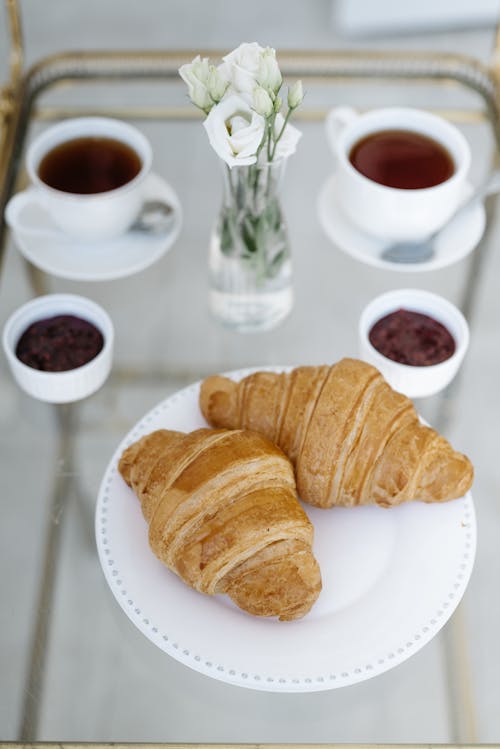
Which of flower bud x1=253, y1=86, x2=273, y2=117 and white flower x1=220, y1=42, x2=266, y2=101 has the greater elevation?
white flower x1=220, y1=42, x2=266, y2=101

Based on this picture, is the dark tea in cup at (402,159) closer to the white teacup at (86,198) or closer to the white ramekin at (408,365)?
the white ramekin at (408,365)

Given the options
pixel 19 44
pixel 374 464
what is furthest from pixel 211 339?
pixel 19 44

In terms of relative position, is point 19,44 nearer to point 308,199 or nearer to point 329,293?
point 308,199

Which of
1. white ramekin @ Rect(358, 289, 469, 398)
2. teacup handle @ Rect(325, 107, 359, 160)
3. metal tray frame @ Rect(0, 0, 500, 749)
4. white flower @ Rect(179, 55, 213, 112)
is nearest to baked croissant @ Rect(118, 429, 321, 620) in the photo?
white ramekin @ Rect(358, 289, 469, 398)

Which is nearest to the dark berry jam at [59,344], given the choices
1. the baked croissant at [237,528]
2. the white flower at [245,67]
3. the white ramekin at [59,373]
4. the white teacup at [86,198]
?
the white ramekin at [59,373]

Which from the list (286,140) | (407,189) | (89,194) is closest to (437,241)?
(407,189)

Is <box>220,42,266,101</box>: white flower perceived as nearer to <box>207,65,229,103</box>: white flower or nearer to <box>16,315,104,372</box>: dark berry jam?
<box>207,65,229,103</box>: white flower
